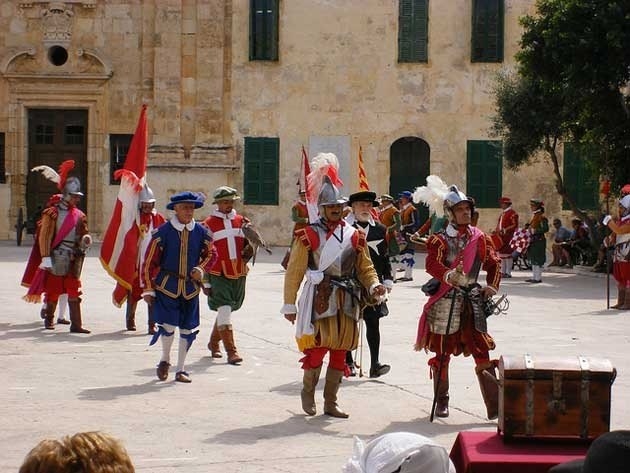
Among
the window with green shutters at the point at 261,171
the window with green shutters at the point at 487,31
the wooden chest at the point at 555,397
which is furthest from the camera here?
the window with green shutters at the point at 261,171

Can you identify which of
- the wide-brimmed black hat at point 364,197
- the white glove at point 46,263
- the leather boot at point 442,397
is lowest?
the leather boot at point 442,397

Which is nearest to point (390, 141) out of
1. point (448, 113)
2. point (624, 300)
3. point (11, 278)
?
point (448, 113)

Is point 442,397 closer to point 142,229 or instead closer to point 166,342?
point 166,342

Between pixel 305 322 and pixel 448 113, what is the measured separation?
26.0 meters

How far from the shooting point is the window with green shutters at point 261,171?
3509 centimetres

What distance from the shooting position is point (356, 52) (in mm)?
35000

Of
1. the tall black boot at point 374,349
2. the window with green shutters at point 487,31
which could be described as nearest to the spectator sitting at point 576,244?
the window with green shutters at point 487,31

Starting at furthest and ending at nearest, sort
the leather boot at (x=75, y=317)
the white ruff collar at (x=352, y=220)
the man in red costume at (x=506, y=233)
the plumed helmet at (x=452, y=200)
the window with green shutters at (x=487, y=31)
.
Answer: the window with green shutters at (x=487, y=31)
the man in red costume at (x=506, y=233)
the leather boot at (x=75, y=317)
the white ruff collar at (x=352, y=220)
the plumed helmet at (x=452, y=200)

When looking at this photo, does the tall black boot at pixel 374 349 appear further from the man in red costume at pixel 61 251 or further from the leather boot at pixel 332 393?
the man in red costume at pixel 61 251

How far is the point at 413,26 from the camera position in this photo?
3484 cm

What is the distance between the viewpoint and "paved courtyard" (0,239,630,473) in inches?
338

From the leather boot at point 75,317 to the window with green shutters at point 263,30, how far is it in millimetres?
20313

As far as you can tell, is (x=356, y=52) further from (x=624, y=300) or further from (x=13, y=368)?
(x=13, y=368)

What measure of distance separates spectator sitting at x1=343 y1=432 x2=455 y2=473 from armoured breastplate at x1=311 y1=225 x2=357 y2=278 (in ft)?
18.7
